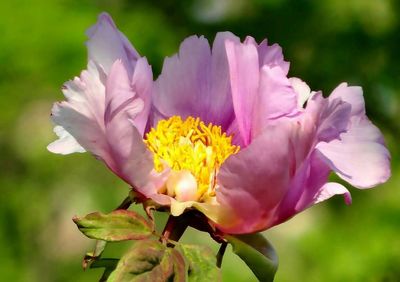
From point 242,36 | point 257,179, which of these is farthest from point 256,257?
point 242,36

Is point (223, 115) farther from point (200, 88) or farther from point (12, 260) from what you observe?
point (12, 260)

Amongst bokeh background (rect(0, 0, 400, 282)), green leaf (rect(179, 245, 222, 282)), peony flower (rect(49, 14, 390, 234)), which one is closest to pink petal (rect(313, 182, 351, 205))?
peony flower (rect(49, 14, 390, 234))

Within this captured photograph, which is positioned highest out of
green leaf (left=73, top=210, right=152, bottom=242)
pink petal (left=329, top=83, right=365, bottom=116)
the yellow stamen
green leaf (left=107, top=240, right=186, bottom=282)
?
pink petal (left=329, top=83, right=365, bottom=116)

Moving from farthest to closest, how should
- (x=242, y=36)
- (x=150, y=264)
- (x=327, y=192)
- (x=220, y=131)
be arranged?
1. (x=242, y=36)
2. (x=220, y=131)
3. (x=327, y=192)
4. (x=150, y=264)

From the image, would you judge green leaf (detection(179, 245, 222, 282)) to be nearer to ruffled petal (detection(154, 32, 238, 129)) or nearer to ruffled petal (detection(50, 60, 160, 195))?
ruffled petal (detection(50, 60, 160, 195))

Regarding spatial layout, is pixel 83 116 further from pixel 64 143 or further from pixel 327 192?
pixel 327 192

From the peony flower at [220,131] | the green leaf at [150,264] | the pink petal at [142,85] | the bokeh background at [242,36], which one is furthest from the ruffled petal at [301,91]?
the bokeh background at [242,36]

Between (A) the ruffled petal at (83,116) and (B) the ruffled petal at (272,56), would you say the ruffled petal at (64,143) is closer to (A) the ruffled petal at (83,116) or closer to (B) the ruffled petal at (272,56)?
(A) the ruffled petal at (83,116)
